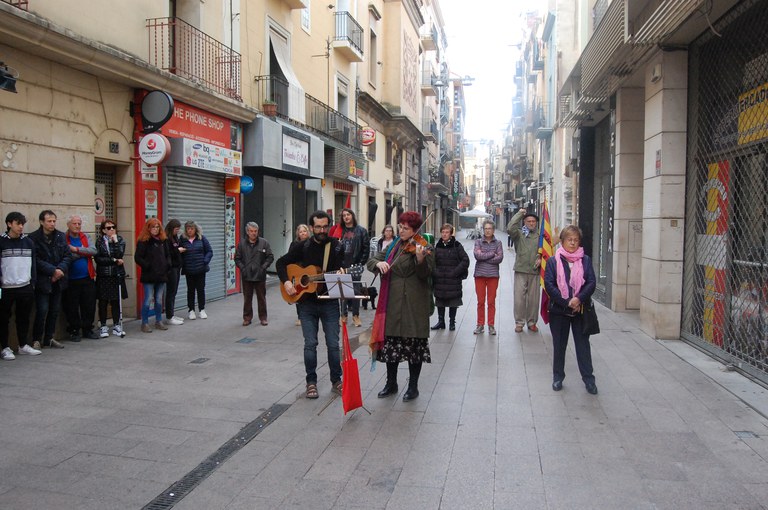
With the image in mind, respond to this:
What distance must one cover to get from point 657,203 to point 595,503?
19.8 ft

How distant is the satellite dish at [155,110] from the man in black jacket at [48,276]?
2.65m

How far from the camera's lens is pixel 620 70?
33.7 feet

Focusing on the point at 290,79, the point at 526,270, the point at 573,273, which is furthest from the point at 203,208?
the point at 573,273

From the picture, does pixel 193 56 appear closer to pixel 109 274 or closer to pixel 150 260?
pixel 150 260

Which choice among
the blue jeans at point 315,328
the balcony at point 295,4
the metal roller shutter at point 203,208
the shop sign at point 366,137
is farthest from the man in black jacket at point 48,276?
the shop sign at point 366,137

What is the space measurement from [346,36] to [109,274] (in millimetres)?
13491

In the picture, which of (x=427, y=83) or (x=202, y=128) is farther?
(x=427, y=83)

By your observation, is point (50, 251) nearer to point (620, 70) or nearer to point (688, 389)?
point (688, 389)

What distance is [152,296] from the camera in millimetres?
9578

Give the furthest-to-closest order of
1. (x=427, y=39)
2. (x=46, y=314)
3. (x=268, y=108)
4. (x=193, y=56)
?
(x=427, y=39) < (x=268, y=108) < (x=193, y=56) < (x=46, y=314)

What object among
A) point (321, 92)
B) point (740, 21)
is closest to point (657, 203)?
point (740, 21)

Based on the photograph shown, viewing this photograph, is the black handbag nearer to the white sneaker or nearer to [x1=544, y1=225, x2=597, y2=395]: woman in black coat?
[x1=544, y1=225, x2=597, y2=395]: woman in black coat

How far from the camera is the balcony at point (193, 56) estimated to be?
10625mm

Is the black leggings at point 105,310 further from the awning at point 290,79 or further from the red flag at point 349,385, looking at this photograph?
the awning at point 290,79
